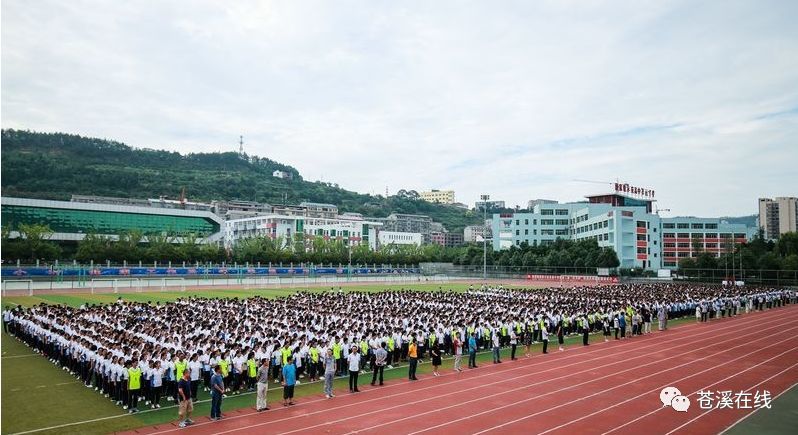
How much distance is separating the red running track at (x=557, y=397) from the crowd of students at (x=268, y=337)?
3.05 ft

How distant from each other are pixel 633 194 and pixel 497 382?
10229 cm

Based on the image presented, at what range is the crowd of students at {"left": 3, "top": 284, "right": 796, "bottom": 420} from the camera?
15.1m

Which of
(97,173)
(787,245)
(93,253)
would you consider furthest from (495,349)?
(97,173)

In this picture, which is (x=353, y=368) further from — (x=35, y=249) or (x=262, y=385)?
(x=35, y=249)

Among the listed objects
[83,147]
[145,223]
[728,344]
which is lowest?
[728,344]

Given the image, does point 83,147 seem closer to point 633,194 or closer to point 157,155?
point 157,155

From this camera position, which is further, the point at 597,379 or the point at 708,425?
the point at 597,379

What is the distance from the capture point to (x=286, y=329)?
70.6 feet

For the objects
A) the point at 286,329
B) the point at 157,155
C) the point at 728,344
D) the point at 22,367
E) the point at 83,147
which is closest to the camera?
the point at 22,367

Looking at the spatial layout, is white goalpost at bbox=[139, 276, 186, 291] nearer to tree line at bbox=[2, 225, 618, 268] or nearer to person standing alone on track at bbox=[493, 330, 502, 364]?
tree line at bbox=[2, 225, 618, 268]

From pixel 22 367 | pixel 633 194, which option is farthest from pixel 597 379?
pixel 633 194

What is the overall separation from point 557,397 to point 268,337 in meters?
9.38

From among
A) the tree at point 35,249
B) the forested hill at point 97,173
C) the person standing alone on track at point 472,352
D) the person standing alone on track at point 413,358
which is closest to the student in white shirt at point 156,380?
the person standing alone on track at point 413,358

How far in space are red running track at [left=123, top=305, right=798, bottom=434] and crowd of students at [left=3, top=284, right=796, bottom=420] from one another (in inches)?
36.6
